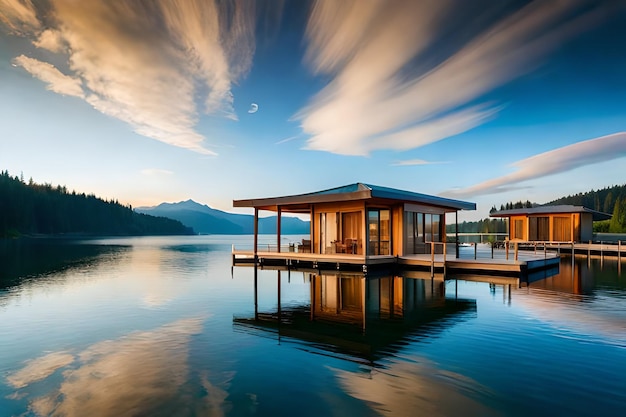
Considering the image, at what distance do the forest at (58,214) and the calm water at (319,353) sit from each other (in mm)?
90979

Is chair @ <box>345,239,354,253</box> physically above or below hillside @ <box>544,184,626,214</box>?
below

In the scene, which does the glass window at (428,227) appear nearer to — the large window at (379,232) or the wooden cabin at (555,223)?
the large window at (379,232)

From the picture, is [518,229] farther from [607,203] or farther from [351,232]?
[607,203]

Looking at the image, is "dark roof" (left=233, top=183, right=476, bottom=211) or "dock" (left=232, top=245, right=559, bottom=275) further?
"dark roof" (left=233, top=183, right=476, bottom=211)

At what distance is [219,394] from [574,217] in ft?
117

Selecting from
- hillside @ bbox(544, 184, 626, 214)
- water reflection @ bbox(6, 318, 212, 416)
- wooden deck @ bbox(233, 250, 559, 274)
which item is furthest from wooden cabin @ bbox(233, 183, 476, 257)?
hillside @ bbox(544, 184, 626, 214)

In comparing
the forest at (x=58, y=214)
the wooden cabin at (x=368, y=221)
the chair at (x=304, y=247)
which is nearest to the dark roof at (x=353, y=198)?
the wooden cabin at (x=368, y=221)

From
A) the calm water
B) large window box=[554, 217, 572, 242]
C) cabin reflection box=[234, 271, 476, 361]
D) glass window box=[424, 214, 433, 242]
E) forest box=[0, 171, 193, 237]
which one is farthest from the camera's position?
forest box=[0, 171, 193, 237]

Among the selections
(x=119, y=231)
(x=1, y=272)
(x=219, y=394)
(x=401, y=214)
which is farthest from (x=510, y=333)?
(x=119, y=231)

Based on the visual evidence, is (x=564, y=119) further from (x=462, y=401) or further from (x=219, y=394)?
(x=219, y=394)

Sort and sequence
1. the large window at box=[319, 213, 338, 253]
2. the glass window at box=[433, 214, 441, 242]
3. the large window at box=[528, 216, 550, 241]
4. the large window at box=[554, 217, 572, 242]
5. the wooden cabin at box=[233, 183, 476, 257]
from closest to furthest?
the wooden cabin at box=[233, 183, 476, 257], the large window at box=[319, 213, 338, 253], the glass window at box=[433, 214, 441, 242], the large window at box=[554, 217, 572, 242], the large window at box=[528, 216, 550, 241]

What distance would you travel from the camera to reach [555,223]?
106 ft

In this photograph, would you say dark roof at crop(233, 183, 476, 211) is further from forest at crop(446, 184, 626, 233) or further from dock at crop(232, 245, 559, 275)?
forest at crop(446, 184, 626, 233)

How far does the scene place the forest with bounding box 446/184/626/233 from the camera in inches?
2056
